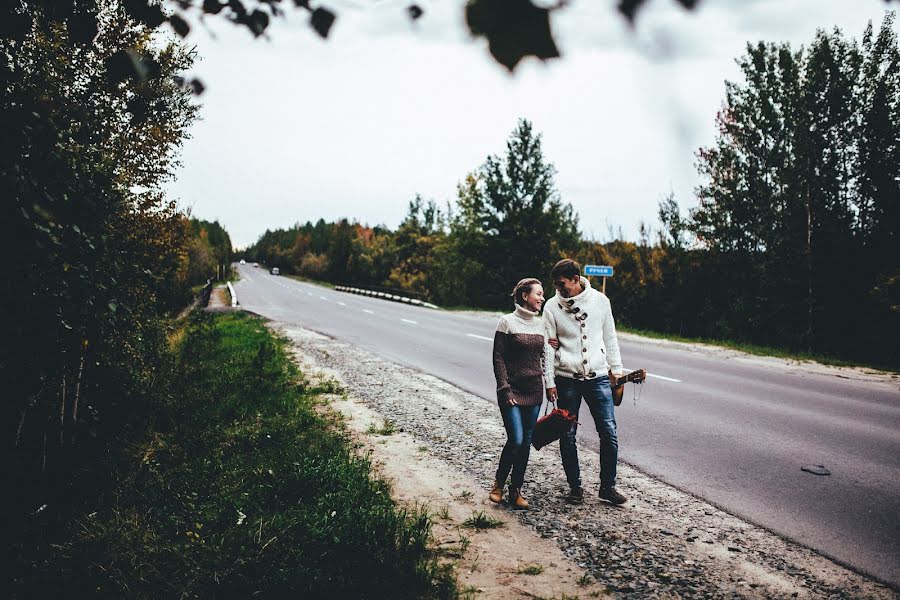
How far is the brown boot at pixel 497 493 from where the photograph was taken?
13.5ft

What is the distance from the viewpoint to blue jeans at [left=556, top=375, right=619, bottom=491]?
4133 millimetres

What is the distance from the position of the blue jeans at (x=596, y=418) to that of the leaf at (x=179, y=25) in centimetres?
332

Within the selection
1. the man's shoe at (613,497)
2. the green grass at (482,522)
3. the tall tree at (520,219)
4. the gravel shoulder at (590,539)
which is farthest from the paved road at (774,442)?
the tall tree at (520,219)

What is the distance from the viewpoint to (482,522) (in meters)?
3.70

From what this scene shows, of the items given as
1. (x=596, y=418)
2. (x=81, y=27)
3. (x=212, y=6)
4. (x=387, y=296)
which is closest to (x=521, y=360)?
(x=596, y=418)

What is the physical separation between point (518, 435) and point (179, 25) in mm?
3295

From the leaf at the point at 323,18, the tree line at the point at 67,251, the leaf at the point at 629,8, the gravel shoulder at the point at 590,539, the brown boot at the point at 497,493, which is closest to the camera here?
the leaf at the point at 629,8

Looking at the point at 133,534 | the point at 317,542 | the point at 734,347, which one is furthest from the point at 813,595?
the point at 734,347

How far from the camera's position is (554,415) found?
399cm

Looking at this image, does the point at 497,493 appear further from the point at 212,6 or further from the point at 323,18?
the point at 212,6

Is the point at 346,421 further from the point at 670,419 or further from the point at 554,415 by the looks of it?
the point at 670,419

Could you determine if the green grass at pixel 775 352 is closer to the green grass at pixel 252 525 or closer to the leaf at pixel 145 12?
the green grass at pixel 252 525

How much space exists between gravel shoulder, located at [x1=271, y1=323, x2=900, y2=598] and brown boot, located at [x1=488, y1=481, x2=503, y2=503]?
67 mm

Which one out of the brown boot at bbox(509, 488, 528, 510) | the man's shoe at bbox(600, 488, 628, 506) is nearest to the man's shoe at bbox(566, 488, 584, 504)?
the man's shoe at bbox(600, 488, 628, 506)
